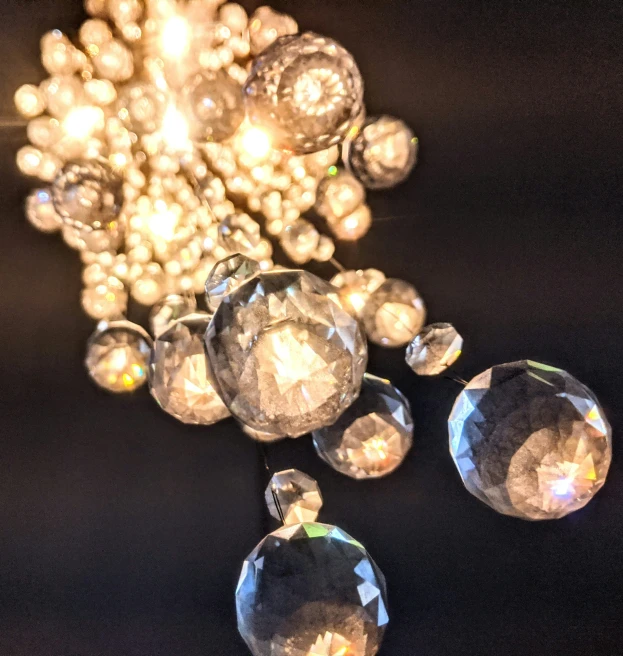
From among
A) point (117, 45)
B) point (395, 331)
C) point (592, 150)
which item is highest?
point (117, 45)

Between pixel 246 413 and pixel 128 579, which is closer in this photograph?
pixel 246 413

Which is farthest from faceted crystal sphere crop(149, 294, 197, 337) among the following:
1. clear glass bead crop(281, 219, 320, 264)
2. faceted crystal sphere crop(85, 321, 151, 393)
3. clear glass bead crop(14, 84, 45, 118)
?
clear glass bead crop(14, 84, 45, 118)

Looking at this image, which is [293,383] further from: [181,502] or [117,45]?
[181,502]

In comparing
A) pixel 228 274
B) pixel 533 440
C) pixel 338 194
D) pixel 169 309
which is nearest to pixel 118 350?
pixel 169 309

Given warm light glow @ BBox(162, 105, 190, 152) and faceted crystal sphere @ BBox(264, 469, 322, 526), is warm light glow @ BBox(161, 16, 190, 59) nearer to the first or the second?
warm light glow @ BBox(162, 105, 190, 152)

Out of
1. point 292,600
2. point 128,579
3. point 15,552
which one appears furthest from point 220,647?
point 292,600

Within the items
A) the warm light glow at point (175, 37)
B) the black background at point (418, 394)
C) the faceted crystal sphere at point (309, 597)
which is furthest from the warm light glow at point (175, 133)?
the faceted crystal sphere at point (309, 597)

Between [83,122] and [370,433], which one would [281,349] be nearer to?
[370,433]
